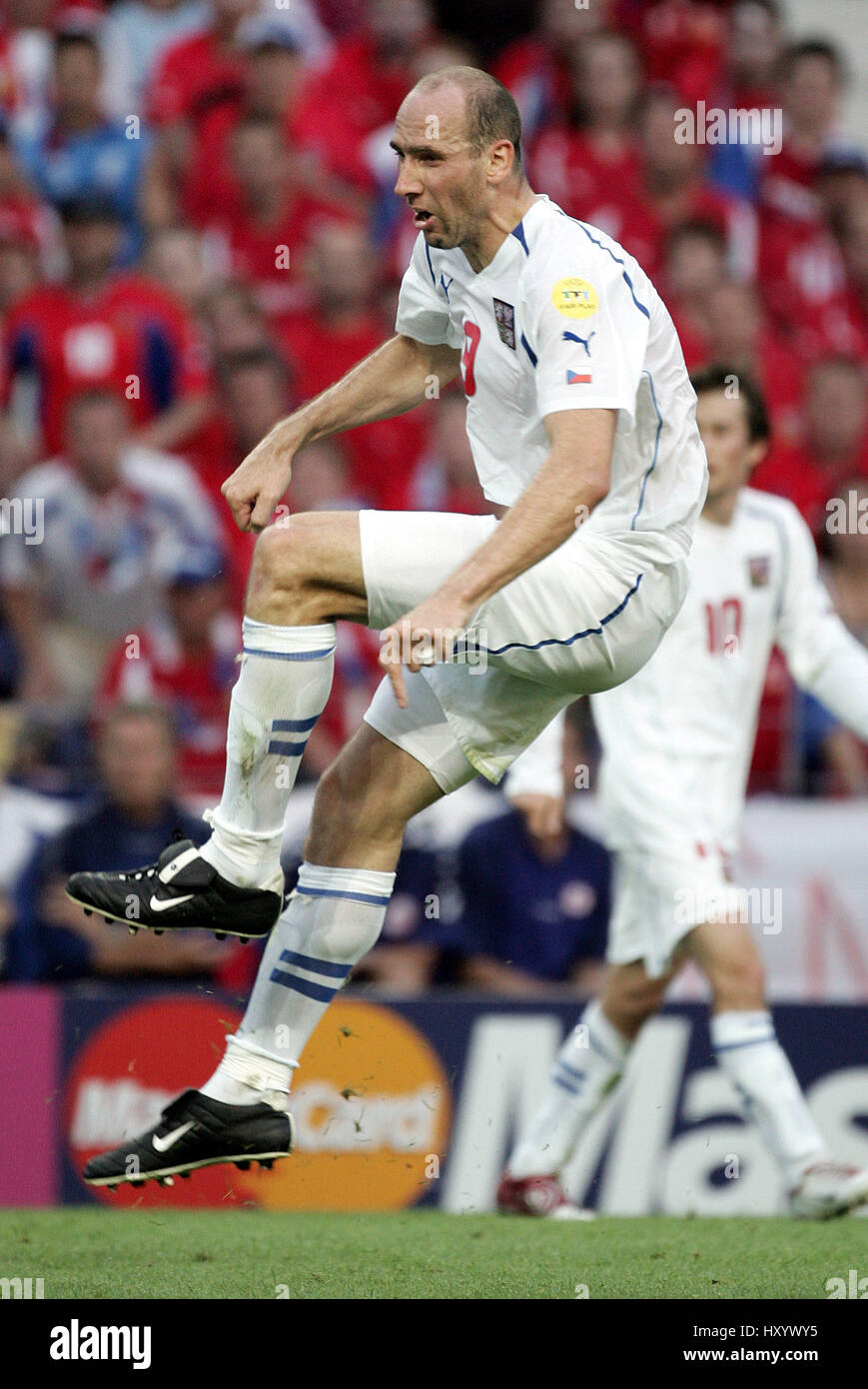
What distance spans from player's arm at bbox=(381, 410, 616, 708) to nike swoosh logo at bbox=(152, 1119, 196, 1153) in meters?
1.36

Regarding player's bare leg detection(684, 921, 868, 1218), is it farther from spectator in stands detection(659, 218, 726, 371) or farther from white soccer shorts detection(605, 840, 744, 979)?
spectator in stands detection(659, 218, 726, 371)

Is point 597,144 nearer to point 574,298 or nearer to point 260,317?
point 260,317

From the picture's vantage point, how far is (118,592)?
9664 mm

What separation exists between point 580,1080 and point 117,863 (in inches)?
91.0

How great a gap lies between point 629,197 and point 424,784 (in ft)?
25.5

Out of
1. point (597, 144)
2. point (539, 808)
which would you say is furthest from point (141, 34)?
point (539, 808)

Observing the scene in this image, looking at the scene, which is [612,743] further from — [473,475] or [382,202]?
[382,202]


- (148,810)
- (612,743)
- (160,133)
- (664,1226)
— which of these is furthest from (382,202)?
(664,1226)

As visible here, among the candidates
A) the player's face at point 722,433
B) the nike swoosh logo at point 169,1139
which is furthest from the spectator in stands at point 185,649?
the nike swoosh logo at point 169,1139

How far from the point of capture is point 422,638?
13.8 ft

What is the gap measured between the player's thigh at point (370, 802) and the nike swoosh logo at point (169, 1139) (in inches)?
28.7

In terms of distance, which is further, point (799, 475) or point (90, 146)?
point (90, 146)

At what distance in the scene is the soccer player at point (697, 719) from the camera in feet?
22.3
